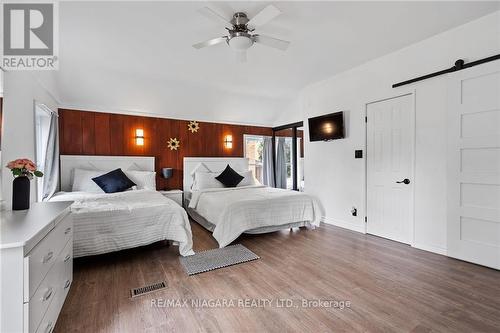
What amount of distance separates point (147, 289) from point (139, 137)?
369 cm

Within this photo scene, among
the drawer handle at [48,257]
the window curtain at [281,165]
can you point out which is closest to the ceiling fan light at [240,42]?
the drawer handle at [48,257]

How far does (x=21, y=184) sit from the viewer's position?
6.46 feet

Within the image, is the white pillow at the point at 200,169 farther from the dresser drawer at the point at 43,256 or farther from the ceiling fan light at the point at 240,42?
the dresser drawer at the point at 43,256

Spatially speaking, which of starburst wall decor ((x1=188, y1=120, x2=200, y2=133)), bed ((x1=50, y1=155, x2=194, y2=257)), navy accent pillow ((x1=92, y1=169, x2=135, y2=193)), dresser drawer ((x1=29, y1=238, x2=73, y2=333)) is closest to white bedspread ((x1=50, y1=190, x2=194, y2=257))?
bed ((x1=50, y1=155, x2=194, y2=257))

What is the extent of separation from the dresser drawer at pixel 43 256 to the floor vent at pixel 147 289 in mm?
762

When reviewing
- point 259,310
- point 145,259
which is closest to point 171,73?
point 145,259

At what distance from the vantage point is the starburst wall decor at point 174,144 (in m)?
5.51

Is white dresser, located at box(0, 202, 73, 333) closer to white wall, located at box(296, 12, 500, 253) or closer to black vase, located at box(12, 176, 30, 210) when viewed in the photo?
black vase, located at box(12, 176, 30, 210)

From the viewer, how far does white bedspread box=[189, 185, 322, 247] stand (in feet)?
11.3

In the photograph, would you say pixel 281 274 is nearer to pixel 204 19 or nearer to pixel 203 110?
pixel 204 19

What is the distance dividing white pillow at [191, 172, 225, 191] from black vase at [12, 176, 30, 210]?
3.16 m

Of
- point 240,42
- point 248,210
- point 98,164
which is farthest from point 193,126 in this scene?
point 240,42

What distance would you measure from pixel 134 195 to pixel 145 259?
114cm

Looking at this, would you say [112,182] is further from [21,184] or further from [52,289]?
[52,289]
